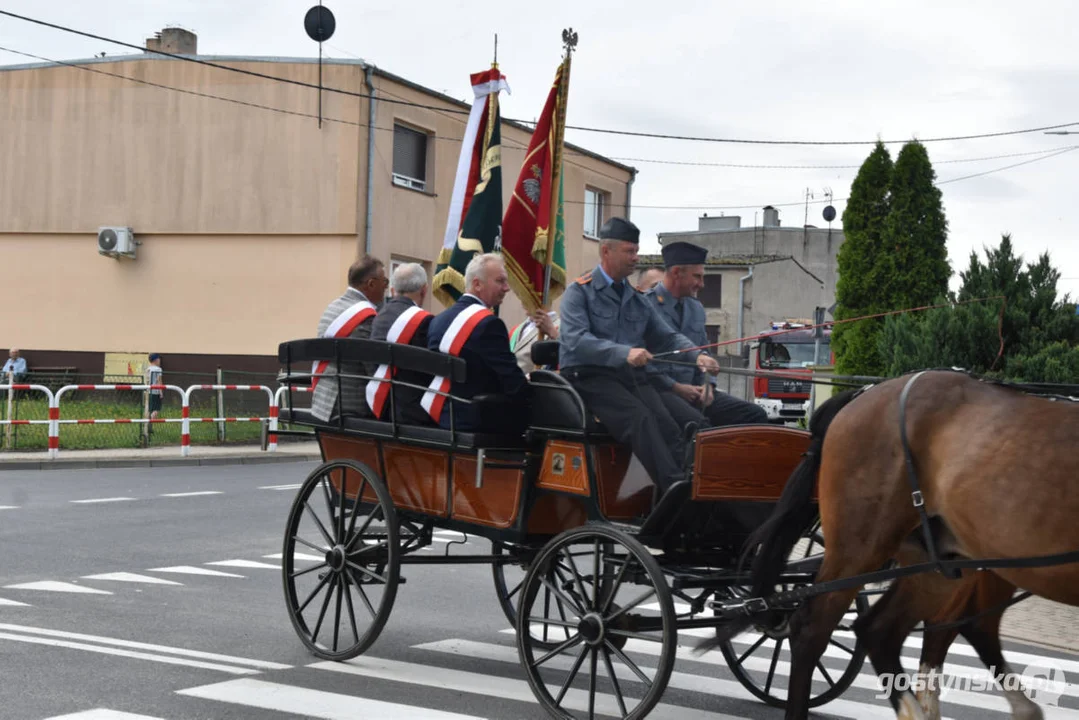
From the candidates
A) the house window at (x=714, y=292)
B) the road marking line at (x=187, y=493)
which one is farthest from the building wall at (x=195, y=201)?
the house window at (x=714, y=292)

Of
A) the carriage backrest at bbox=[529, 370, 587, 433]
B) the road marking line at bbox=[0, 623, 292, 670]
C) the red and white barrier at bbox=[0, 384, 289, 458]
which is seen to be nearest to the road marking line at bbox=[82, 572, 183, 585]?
the road marking line at bbox=[0, 623, 292, 670]

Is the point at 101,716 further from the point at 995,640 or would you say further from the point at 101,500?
the point at 101,500

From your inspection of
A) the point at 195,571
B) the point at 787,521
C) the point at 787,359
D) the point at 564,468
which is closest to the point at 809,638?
the point at 787,521

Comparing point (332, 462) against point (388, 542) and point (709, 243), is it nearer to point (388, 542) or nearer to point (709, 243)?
point (388, 542)

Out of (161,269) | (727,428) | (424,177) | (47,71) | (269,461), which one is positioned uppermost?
(47,71)

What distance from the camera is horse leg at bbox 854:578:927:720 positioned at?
5.45 metres

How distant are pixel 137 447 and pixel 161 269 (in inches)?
327

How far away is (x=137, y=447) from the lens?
21625mm

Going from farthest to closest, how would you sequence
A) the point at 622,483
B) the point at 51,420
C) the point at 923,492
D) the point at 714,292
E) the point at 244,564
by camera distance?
the point at 714,292
the point at 51,420
the point at 244,564
the point at 622,483
the point at 923,492

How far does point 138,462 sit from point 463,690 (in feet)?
48.1

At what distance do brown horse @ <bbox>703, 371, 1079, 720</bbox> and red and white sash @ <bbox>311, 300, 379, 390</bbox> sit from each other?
3039 millimetres

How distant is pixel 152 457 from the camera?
20.2 metres

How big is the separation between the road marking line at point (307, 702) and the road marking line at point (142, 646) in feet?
1.50

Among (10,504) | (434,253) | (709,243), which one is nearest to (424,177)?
(434,253)
